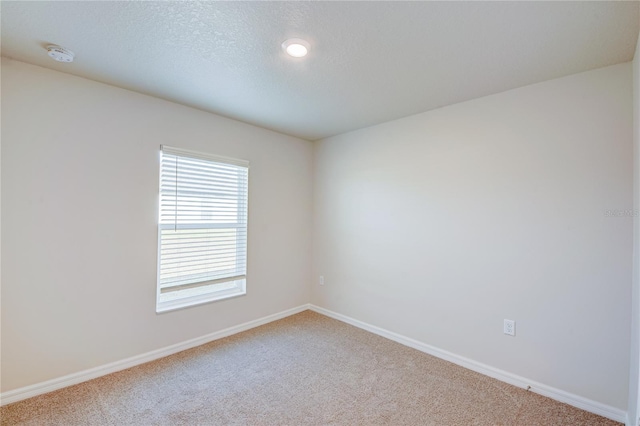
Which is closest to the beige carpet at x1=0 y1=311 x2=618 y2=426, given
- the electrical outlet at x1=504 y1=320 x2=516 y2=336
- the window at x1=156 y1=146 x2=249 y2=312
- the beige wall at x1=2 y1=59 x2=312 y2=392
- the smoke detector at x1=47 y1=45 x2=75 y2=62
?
the beige wall at x1=2 y1=59 x2=312 y2=392

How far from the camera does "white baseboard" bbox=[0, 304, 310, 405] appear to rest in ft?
6.62

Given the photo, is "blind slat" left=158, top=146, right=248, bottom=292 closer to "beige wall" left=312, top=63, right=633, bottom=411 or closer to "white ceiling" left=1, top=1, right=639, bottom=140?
"white ceiling" left=1, top=1, right=639, bottom=140

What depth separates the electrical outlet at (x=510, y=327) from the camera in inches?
92.2

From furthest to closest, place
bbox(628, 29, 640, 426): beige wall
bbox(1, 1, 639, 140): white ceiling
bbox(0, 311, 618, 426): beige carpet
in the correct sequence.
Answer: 1. bbox(0, 311, 618, 426): beige carpet
2. bbox(628, 29, 640, 426): beige wall
3. bbox(1, 1, 639, 140): white ceiling

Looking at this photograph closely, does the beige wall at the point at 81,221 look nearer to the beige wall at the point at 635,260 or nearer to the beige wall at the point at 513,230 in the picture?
the beige wall at the point at 513,230

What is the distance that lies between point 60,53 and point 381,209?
9.79 feet

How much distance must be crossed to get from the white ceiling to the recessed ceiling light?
45 mm

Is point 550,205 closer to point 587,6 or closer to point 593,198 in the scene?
point 593,198

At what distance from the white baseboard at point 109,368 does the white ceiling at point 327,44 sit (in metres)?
2.35

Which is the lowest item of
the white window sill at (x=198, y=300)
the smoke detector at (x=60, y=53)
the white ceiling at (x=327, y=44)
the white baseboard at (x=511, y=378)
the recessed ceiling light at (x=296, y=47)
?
the white baseboard at (x=511, y=378)

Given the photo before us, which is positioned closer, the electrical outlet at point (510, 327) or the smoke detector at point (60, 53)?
the smoke detector at point (60, 53)

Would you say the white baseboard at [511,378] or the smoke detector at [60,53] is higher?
the smoke detector at [60,53]

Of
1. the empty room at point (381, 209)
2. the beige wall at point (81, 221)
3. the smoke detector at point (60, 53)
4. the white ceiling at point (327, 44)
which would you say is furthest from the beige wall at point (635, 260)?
the smoke detector at point (60, 53)

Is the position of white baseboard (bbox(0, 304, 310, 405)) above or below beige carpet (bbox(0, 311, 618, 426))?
above
